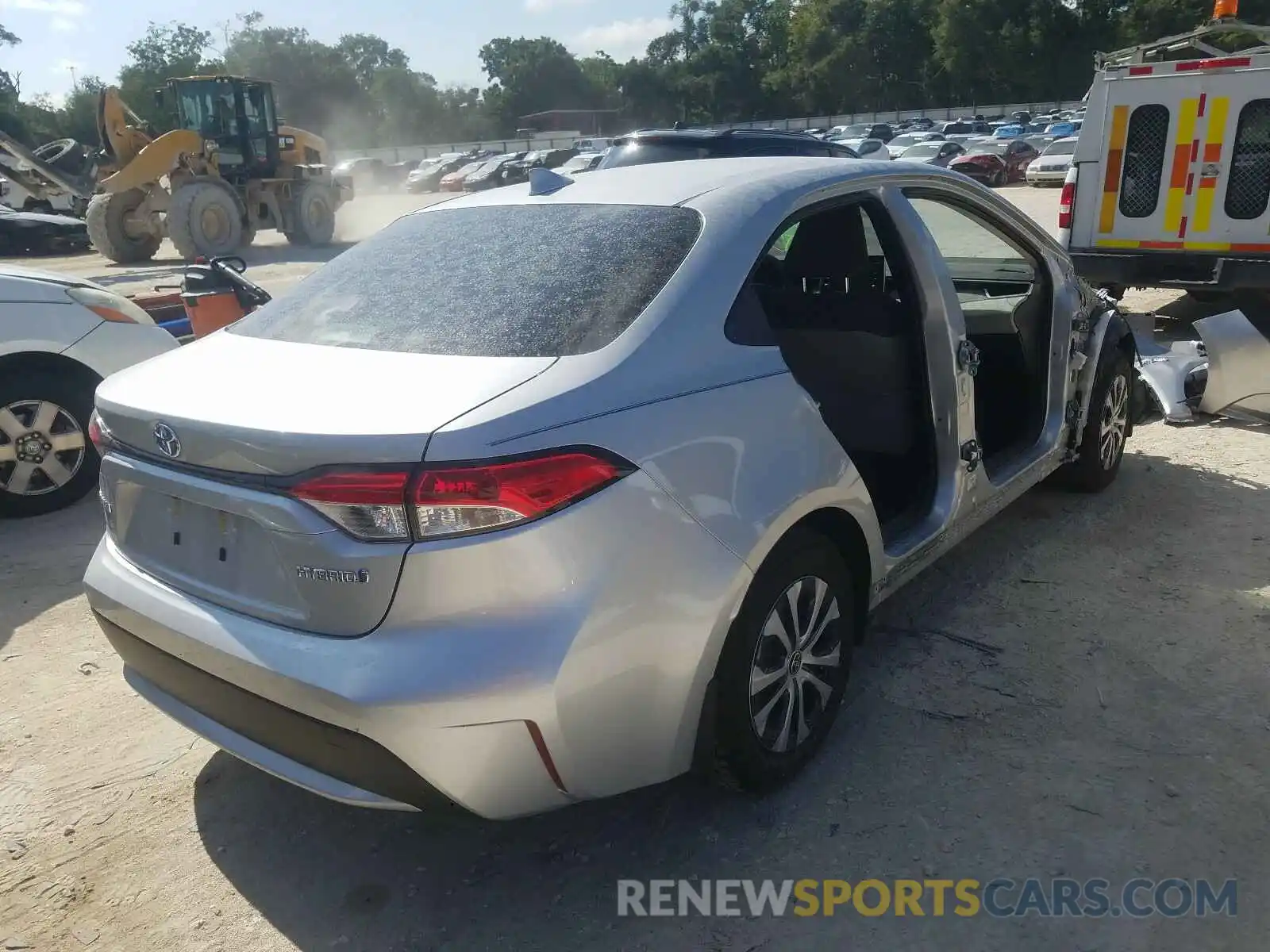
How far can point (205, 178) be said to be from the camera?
17984 mm

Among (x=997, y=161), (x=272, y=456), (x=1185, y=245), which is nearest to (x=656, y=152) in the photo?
(x=1185, y=245)

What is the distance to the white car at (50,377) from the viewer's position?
4.92 metres

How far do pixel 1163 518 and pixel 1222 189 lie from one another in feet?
14.7

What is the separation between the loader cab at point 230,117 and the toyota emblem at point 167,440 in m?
19.0

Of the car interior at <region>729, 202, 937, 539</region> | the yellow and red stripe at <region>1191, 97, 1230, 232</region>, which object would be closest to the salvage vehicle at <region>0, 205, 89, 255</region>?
the yellow and red stripe at <region>1191, 97, 1230, 232</region>

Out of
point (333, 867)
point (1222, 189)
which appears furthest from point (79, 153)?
point (333, 867)

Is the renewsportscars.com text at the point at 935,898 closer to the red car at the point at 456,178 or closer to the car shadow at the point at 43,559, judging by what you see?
the car shadow at the point at 43,559

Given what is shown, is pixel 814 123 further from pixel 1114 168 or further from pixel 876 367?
pixel 876 367

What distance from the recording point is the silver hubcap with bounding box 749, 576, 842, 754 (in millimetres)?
2525

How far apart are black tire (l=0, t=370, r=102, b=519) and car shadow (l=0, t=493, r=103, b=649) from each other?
0.08 m

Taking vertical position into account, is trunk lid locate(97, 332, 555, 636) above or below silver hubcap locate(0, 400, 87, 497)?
above

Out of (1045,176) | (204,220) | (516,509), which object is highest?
(516,509)

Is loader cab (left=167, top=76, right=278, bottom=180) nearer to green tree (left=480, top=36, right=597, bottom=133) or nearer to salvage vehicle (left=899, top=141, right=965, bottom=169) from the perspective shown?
salvage vehicle (left=899, top=141, right=965, bottom=169)

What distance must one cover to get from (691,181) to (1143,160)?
22.0ft
